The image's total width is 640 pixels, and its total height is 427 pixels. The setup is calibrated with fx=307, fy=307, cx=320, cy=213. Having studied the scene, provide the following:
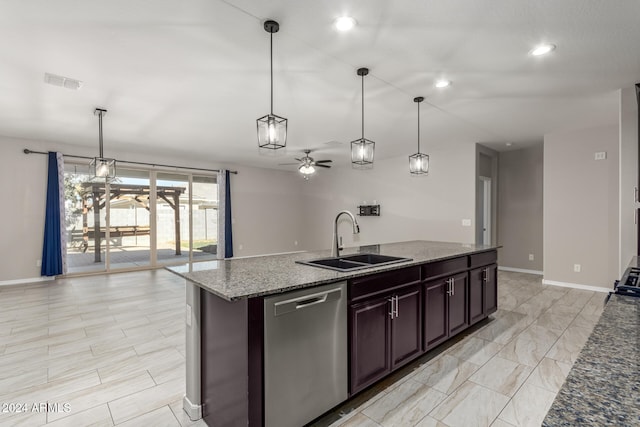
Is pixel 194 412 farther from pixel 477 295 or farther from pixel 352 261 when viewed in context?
pixel 477 295

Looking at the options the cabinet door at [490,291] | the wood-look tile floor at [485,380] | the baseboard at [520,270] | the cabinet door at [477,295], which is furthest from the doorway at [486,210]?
the cabinet door at [477,295]

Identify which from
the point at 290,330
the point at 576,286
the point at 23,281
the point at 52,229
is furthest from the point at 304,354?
the point at 23,281

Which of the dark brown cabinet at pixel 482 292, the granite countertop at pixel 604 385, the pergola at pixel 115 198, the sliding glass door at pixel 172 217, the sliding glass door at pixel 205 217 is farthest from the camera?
the sliding glass door at pixel 205 217

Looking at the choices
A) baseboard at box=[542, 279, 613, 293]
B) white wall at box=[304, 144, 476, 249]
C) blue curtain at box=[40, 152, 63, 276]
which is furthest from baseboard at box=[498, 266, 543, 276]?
blue curtain at box=[40, 152, 63, 276]

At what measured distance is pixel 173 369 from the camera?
8.37 ft

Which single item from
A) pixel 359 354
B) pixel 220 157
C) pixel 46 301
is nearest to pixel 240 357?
pixel 359 354

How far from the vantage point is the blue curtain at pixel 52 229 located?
18.6 feet

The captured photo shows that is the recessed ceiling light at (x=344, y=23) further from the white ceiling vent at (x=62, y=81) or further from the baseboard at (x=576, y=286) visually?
the baseboard at (x=576, y=286)

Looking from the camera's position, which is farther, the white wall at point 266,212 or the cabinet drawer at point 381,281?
the white wall at point 266,212

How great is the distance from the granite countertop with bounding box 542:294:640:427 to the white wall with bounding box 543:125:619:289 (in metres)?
5.00

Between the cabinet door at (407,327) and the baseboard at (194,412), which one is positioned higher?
the cabinet door at (407,327)

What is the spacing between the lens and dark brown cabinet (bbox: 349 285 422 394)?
1.99m

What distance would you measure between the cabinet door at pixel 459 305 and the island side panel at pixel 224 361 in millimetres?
2057

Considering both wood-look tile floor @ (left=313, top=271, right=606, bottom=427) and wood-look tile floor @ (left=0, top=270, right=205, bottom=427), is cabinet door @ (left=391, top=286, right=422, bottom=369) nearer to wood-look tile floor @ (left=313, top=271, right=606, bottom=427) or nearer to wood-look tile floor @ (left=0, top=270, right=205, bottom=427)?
wood-look tile floor @ (left=313, top=271, right=606, bottom=427)
